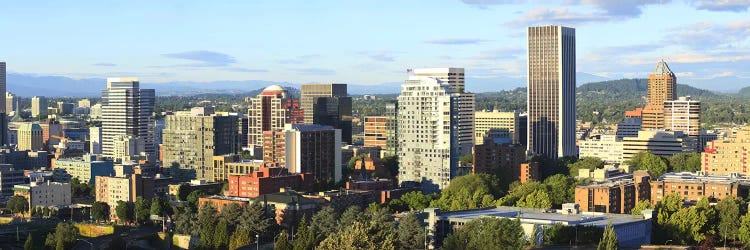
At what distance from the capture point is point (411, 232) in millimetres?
51188

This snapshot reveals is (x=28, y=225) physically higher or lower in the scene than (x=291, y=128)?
lower

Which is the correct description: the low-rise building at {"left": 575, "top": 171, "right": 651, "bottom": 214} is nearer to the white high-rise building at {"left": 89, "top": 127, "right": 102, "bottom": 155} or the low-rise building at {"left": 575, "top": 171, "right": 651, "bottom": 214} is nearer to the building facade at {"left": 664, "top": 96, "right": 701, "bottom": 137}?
the building facade at {"left": 664, "top": 96, "right": 701, "bottom": 137}

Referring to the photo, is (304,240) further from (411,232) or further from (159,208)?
(159,208)

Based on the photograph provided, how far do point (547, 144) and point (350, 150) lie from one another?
20.4 meters

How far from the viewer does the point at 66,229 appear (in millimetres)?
57219

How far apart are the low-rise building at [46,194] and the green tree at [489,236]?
39715mm

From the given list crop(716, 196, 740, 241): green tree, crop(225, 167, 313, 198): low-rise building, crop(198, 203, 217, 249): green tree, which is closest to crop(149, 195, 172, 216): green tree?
crop(225, 167, 313, 198): low-rise building

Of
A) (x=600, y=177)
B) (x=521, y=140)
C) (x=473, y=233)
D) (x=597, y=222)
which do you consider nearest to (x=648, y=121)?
(x=521, y=140)

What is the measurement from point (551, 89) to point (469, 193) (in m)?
47.3

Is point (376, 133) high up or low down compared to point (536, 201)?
up

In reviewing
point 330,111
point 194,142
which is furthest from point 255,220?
point 330,111

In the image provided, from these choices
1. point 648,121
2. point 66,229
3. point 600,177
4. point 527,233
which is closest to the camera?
point 527,233

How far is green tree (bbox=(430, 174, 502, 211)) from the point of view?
211 ft

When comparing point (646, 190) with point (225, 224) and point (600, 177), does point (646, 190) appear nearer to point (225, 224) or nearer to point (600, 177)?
point (600, 177)
